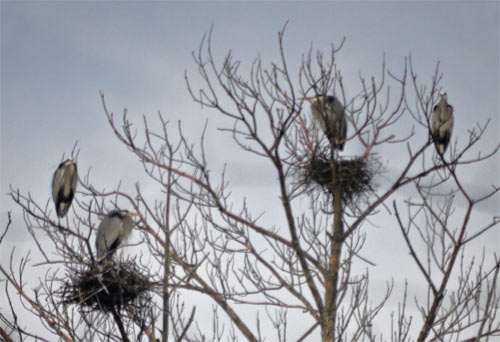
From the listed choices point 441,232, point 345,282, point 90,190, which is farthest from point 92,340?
point 441,232

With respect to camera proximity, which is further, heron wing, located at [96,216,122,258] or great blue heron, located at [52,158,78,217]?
great blue heron, located at [52,158,78,217]

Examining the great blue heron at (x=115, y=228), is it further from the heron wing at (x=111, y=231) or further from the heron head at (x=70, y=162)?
the heron head at (x=70, y=162)

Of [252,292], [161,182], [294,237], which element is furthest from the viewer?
[161,182]

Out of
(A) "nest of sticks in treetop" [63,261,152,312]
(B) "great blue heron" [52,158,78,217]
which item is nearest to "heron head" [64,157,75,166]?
(B) "great blue heron" [52,158,78,217]

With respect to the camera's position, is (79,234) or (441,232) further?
(79,234)

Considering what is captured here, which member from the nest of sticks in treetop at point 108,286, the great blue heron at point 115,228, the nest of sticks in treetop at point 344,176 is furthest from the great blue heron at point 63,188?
the nest of sticks in treetop at point 344,176

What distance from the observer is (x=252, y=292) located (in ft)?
14.2

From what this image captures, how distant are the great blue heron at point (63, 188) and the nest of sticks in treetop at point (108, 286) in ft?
9.87

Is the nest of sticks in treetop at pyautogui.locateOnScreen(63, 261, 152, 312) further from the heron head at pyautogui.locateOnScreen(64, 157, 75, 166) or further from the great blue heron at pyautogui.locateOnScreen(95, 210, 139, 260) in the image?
the heron head at pyautogui.locateOnScreen(64, 157, 75, 166)

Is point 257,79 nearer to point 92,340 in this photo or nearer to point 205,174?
point 205,174

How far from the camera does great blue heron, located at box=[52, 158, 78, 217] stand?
25.9ft

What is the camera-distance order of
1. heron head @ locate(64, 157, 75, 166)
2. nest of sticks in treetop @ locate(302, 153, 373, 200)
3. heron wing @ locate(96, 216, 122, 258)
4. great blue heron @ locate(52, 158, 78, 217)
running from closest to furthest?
1. nest of sticks in treetop @ locate(302, 153, 373, 200)
2. heron wing @ locate(96, 216, 122, 258)
3. great blue heron @ locate(52, 158, 78, 217)
4. heron head @ locate(64, 157, 75, 166)

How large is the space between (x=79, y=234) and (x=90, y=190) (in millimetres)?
849

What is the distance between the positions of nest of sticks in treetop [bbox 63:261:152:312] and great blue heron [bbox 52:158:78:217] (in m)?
3.01
